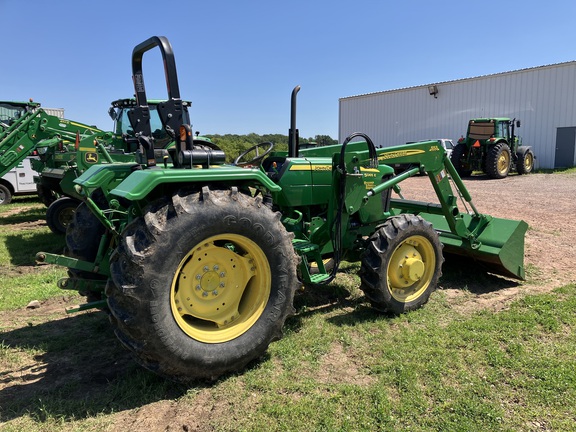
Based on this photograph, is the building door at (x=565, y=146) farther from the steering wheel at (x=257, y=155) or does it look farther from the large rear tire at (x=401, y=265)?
the steering wheel at (x=257, y=155)

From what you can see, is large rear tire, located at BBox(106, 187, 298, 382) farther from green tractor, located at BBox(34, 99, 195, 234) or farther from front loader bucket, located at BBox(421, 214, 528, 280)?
green tractor, located at BBox(34, 99, 195, 234)

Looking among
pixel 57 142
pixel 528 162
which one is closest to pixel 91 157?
pixel 57 142

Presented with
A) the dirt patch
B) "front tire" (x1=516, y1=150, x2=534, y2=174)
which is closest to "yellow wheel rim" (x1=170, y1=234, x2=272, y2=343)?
the dirt patch

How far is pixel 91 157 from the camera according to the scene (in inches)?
299

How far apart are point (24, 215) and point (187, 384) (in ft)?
31.4

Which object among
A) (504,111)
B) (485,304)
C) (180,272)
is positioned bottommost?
(485,304)

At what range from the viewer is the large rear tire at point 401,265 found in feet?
13.1

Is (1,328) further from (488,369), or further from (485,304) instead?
(485,304)

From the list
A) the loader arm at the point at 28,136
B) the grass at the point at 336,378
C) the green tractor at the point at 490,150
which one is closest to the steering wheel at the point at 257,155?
the grass at the point at 336,378

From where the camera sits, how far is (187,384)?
289 cm

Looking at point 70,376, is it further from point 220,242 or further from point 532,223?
point 532,223

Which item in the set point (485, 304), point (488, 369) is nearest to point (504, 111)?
point (485, 304)

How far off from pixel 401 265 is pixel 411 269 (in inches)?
3.9

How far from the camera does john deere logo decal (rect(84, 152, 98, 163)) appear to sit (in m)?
7.55
